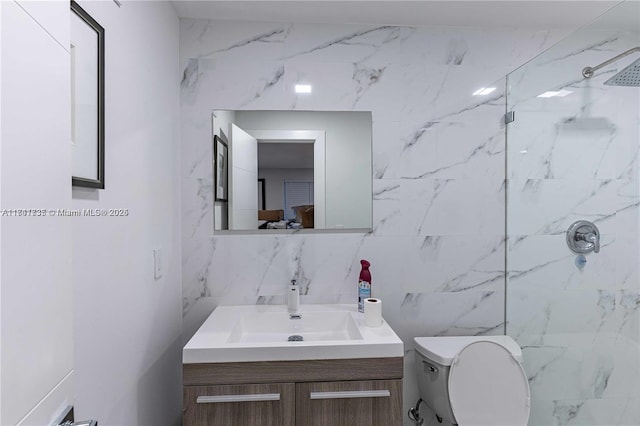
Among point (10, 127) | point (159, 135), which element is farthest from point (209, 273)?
point (10, 127)

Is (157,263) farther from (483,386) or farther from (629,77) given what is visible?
(629,77)

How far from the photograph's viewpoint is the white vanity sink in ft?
4.42

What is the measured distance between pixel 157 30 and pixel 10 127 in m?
1.33

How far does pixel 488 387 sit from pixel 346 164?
1.25 meters

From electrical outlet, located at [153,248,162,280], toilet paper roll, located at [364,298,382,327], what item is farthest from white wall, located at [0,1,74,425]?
toilet paper roll, located at [364,298,382,327]

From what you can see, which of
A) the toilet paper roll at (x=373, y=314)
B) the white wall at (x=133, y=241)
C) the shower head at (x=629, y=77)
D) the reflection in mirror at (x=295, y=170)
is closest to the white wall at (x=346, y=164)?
the reflection in mirror at (x=295, y=170)

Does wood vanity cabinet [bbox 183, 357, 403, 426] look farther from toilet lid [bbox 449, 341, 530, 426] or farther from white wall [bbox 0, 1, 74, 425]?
white wall [bbox 0, 1, 74, 425]

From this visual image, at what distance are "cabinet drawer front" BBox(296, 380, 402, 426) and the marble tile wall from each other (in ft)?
1.88

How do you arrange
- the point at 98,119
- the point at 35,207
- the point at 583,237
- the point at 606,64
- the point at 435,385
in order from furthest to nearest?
the point at 435,385, the point at 583,237, the point at 606,64, the point at 98,119, the point at 35,207

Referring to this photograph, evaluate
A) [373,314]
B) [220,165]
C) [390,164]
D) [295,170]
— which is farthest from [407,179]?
[220,165]

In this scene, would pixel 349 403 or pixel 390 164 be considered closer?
pixel 349 403

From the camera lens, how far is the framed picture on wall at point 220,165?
1.87 metres

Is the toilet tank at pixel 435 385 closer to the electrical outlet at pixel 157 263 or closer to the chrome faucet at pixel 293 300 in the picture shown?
the chrome faucet at pixel 293 300

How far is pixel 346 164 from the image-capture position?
191cm
